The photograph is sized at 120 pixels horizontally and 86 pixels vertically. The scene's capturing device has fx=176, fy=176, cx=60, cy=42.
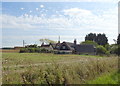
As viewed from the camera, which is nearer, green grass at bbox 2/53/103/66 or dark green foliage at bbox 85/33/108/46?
green grass at bbox 2/53/103/66

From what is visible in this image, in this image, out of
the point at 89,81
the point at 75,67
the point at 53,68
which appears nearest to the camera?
the point at 53,68

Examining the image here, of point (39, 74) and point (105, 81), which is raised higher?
point (39, 74)

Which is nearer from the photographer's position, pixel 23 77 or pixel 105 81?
pixel 23 77

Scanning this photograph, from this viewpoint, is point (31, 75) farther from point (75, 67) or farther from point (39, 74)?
point (75, 67)

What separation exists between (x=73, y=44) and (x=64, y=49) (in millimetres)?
9466

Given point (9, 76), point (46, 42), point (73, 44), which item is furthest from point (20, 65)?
point (46, 42)

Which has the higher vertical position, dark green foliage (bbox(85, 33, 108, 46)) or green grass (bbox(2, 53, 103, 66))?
dark green foliage (bbox(85, 33, 108, 46))

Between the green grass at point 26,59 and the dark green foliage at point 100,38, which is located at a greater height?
the dark green foliage at point 100,38

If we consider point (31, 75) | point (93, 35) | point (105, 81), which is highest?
point (93, 35)

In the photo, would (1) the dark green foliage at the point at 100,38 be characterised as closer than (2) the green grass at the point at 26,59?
No

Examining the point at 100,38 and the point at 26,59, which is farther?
the point at 100,38

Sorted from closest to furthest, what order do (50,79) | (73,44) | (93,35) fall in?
(50,79), (73,44), (93,35)

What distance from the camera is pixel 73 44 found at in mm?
80500

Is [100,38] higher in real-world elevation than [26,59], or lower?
higher
